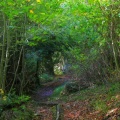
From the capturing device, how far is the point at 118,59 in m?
10.2

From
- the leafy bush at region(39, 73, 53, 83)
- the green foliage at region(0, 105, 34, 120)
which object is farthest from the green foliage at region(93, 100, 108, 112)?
the leafy bush at region(39, 73, 53, 83)

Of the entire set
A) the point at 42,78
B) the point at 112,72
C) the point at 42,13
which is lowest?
the point at 42,78

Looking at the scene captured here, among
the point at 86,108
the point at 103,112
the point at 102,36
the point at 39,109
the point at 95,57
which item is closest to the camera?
the point at 103,112

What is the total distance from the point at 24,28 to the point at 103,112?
222 inches

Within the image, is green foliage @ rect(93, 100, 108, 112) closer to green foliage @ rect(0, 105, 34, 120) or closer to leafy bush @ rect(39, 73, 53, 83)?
green foliage @ rect(0, 105, 34, 120)

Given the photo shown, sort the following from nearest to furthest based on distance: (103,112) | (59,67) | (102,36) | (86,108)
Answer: (103,112) → (86,108) → (102,36) → (59,67)

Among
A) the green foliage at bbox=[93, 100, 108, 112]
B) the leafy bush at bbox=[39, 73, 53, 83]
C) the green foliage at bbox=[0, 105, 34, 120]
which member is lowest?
the leafy bush at bbox=[39, 73, 53, 83]

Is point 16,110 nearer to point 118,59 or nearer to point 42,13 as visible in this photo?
point 42,13

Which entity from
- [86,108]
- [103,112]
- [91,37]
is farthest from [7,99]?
[91,37]

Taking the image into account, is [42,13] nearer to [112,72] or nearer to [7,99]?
[7,99]

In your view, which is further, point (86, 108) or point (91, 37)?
point (91, 37)

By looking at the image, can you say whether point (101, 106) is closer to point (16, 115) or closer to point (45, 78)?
point (16, 115)

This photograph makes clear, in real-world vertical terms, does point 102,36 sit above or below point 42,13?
below

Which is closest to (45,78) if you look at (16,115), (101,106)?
(16,115)
